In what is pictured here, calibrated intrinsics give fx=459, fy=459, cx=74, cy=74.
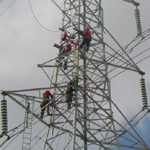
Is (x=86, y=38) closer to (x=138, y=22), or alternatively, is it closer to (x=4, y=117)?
(x=138, y=22)

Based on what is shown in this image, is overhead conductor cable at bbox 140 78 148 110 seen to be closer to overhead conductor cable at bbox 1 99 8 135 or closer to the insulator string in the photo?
the insulator string

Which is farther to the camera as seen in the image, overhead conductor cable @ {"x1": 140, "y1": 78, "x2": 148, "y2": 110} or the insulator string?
the insulator string

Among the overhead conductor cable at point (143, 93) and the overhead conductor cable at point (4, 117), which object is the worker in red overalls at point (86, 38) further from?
the overhead conductor cable at point (4, 117)

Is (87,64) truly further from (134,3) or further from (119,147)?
(134,3)

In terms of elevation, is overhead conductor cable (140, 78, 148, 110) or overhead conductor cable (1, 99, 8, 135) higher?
overhead conductor cable (140, 78, 148, 110)

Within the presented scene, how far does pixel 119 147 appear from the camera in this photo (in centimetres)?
1994

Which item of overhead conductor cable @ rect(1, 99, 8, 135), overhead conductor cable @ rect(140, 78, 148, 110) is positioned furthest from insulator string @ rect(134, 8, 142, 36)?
overhead conductor cable @ rect(1, 99, 8, 135)

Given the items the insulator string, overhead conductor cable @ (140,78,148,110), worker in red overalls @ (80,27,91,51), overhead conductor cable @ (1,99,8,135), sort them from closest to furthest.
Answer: overhead conductor cable @ (1,99,8,135) → overhead conductor cable @ (140,78,148,110) → worker in red overalls @ (80,27,91,51) → the insulator string

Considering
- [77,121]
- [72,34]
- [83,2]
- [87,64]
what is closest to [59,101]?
[77,121]

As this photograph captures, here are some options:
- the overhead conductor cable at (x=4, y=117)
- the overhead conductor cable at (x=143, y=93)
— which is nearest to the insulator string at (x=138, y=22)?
the overhead conductor cable at (x=143, y=93)

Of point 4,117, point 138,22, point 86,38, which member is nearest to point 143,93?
point 86,38

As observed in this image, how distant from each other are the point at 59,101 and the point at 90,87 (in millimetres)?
1997

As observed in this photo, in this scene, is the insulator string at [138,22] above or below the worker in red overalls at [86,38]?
above

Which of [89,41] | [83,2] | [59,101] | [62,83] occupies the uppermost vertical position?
[83,2]
